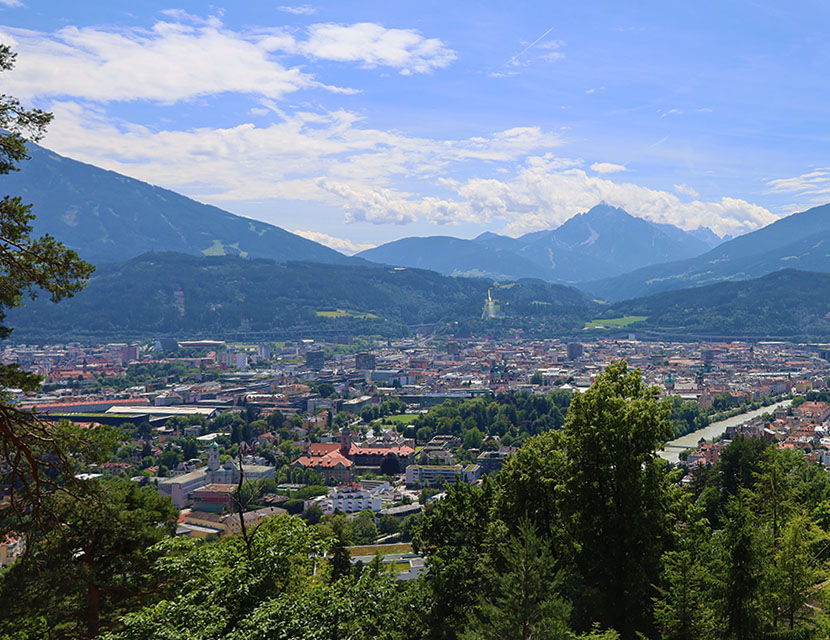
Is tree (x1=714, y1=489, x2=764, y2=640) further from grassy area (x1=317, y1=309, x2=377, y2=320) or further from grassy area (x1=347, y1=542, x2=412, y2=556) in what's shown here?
grassy area (x1=317, y1=309, x2=377, y2=320)

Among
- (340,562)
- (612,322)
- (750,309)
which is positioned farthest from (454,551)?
(612,322)

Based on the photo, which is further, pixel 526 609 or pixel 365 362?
pixel 365 362

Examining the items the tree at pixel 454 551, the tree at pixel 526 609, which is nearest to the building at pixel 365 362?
the tree at pixel 454 551

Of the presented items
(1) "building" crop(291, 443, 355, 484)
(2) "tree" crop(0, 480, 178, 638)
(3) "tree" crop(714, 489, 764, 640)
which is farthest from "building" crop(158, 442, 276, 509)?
(3) "tree" crop(714, 489, 764, 640)

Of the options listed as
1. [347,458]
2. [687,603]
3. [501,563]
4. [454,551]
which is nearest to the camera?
[687,603]

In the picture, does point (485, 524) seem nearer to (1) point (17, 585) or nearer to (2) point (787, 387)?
(1) point (17, 585)

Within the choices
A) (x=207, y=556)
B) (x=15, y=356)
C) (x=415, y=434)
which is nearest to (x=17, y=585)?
(x=207, y=556)

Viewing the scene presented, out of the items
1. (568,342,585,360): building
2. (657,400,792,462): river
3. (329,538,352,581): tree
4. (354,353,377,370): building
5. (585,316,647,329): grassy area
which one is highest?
(585,316,647,329): grassy area

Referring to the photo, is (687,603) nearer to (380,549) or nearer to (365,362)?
(380,549)
